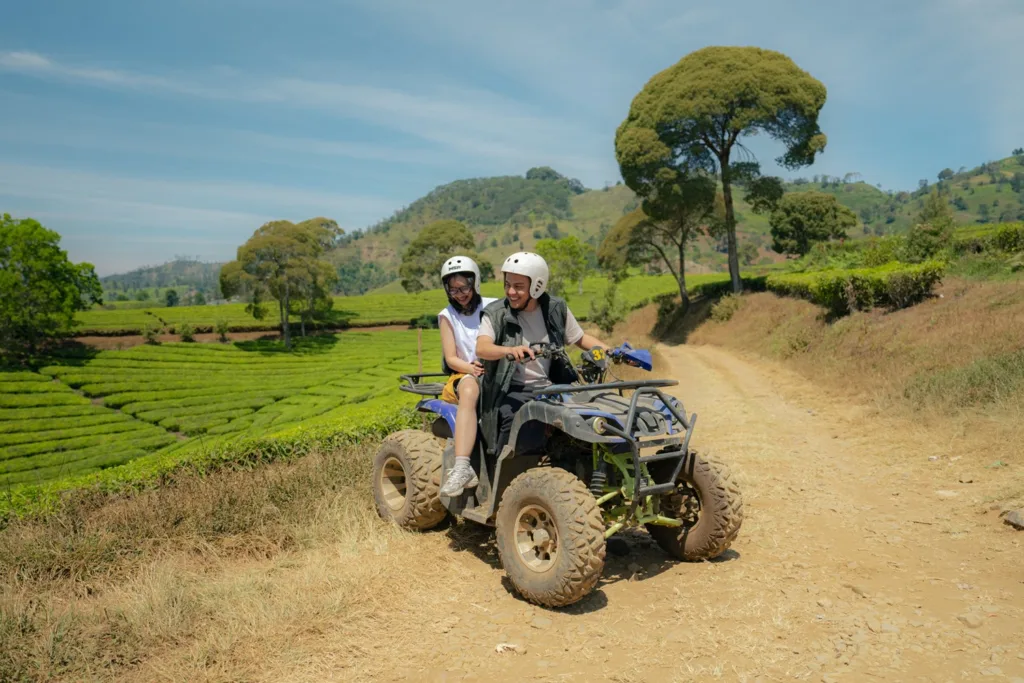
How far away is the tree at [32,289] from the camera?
145ft

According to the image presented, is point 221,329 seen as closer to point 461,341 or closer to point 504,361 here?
point 461,341

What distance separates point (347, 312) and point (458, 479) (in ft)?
224

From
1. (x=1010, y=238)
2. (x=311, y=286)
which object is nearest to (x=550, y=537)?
(x=1010, y=238)

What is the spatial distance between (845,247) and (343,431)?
29223 millimetres

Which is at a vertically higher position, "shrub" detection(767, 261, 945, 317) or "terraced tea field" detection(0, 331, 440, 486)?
"shrub" detection(767, 261, 945, 317)

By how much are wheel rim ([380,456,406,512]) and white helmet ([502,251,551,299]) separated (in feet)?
8.57

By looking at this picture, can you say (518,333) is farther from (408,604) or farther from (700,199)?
(700,199)

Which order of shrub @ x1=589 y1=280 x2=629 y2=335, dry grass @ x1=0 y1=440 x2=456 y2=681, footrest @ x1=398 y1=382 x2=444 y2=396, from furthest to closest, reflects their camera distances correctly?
shrub @ x1=589 y1=280 x2=629 y2=335, footrest @ x1=398 y1=382 x2=444 y2=396, dry grass @ x1=0 y1=440 x2=456 y2=681

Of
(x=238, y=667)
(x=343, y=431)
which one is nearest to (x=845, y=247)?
(x=343, y=431)

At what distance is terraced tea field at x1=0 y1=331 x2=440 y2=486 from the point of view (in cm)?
2759

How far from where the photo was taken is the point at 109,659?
3.94m

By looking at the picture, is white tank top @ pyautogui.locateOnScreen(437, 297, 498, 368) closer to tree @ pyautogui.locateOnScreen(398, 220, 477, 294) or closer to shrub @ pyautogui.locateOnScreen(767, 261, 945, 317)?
shrub @ pyautogui.locateOnScreen(767, 261, 945, 317)

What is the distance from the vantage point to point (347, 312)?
7112 centimetres

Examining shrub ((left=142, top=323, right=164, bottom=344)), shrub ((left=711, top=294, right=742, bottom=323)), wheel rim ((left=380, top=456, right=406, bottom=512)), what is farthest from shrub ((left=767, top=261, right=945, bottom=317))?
shrub ((left=142, top=323, right=164, bottom=344))
